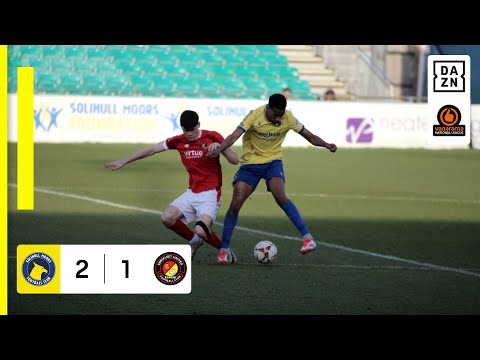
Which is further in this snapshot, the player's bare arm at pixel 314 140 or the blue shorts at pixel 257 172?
the blue shorts at pixel 257 172

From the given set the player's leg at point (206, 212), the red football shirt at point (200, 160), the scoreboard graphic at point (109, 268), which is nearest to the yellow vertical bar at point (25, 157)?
the scoreboard graphic at point (109, 268)

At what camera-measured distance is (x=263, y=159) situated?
440 inches

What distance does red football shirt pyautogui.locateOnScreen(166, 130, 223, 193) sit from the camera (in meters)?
10.8

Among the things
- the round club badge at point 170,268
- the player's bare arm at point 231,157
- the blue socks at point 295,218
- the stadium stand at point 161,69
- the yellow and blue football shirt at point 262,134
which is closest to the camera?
the round club badge at point 170,268

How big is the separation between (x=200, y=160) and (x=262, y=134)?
30.2 inches

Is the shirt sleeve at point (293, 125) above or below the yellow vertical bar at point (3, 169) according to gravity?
above

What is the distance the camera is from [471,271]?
35.4 feet

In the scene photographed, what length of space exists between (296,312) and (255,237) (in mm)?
4755

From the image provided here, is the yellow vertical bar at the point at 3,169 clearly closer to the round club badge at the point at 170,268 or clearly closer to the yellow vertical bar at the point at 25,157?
the yellow vertical bar at the point at 25,157

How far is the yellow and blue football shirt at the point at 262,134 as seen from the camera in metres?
11.0

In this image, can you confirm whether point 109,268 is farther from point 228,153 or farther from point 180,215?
point 180,215

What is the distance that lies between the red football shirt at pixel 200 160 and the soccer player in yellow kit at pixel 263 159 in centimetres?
30

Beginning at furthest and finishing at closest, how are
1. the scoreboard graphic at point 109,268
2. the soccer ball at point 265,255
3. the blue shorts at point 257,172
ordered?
the blue shorts at point 257,172 < the soccer ball at point 265,255 < the scoreboard graphic at point 109,268

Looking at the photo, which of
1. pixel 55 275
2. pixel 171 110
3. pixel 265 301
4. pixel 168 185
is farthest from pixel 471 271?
pixel 171 110
